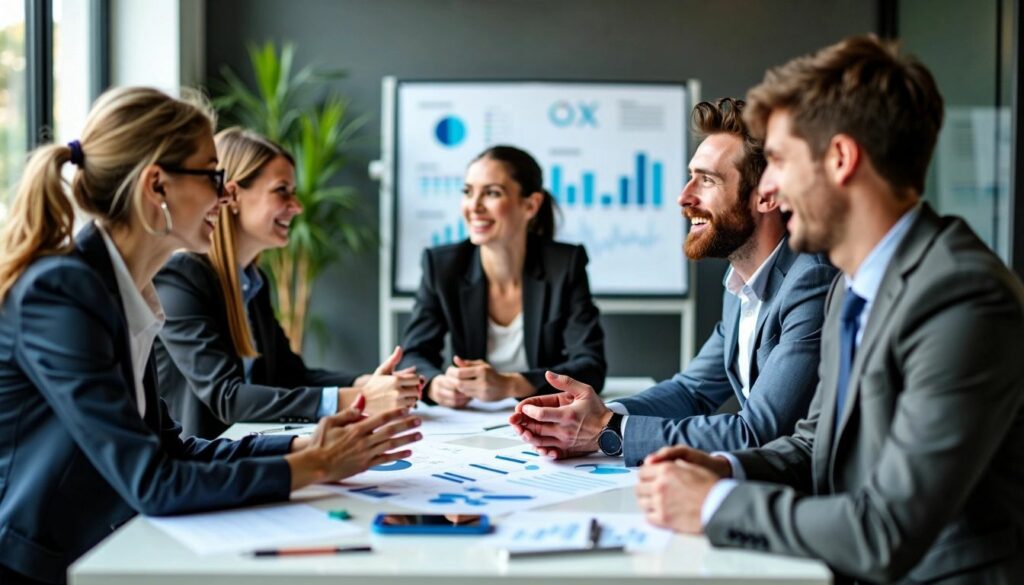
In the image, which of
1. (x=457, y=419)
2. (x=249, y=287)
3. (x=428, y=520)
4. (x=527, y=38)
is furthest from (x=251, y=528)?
(x=527, y=38)

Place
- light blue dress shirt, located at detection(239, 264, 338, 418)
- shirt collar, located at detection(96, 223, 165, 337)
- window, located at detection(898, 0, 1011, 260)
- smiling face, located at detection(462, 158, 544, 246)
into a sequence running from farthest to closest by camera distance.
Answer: window, located at detection(898, 0, 1011, 260), smiling face, located at detection(462, 158, 544, 246), light blue dress shirt, located at detection(239, 264, 338, 418), shirt collar, located at detection(96, 223, 165, 337)

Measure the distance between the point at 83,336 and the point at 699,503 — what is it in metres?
0.96

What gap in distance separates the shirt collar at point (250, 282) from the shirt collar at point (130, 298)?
1.22m

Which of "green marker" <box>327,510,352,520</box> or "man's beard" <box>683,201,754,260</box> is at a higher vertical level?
"man's beard" <box>683,201,754,260</box>

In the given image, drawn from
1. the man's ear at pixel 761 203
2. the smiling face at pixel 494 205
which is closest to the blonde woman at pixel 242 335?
the smiling face at pixel 494 205

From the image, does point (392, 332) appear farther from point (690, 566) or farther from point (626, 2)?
point (690, 566)

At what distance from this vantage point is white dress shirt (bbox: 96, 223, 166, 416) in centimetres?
185

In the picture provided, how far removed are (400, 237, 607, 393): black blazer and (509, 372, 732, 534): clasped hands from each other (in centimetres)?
129

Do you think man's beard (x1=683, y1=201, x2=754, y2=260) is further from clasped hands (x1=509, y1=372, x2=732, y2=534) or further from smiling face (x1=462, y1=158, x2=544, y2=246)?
smiling face (x1=462, y1=158, x2=544, y2=246)

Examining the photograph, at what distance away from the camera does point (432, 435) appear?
96.7 inches

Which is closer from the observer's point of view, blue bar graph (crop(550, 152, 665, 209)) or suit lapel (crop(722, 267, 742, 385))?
suit lapel (crop(722, 267, 742, 385))

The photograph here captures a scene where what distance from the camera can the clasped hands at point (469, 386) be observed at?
9.71 feet

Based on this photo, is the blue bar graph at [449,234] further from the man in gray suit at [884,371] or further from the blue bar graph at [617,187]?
the man in gray suit at [884,371]

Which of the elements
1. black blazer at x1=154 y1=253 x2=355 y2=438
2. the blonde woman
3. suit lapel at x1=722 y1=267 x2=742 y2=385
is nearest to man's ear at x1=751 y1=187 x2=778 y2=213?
suit lapel at x1=722 y1=267 x2=742 y2=385
